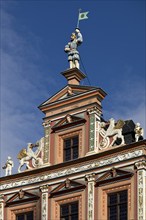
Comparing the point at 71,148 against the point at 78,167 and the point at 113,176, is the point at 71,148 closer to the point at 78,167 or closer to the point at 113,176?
the point at 78,167

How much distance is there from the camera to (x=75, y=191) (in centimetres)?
3791

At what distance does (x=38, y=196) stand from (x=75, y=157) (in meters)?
2.52

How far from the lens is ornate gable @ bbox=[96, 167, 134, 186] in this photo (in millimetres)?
36438

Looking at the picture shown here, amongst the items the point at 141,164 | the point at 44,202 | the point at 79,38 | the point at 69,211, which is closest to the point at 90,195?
the point at 69,211

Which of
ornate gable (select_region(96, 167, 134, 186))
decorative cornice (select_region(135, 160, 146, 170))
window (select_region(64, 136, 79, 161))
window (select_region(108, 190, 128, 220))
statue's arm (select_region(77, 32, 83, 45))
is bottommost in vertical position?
window (select_region(108, 190, 128, 220))

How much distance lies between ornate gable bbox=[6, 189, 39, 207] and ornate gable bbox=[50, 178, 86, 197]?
1.22 metres

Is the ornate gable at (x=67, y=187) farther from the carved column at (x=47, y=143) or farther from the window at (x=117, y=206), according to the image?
the carved column at (x=47, y=143)

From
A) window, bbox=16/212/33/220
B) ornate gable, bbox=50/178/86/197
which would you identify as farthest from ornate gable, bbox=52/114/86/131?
window, bbox=16/212/33/220

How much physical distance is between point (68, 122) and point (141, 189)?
6.03m

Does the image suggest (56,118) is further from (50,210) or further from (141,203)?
(141,203)

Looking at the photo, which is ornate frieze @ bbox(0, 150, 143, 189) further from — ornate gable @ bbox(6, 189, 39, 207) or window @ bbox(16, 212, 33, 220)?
window @ bbox(16, 212, 33, 220)

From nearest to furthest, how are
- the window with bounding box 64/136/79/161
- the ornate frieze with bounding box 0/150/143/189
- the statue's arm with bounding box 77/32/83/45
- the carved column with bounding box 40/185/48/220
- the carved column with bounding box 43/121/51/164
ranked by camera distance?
the ornate frieze with bounding box 0/150/143/189 < the carved column with bounding box 40/185/48/220 < the window with bounding box 64/136/79/161 < the carved column with bounding box 43/121/51/164 < the statue's arm with bounding box 77/32/83/45

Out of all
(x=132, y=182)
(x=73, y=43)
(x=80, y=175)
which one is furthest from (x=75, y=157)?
(x=73, y=43)

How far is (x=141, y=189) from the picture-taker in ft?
117
